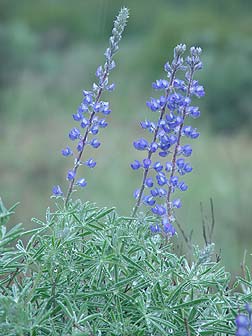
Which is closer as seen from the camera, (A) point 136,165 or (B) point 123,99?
(A) point 136,165

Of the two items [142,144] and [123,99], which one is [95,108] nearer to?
[142,144]

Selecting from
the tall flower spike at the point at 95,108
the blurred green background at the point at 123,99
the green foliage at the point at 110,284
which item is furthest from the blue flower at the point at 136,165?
the blurred green background at the point at 123,99

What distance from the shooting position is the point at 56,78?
65.1 ft

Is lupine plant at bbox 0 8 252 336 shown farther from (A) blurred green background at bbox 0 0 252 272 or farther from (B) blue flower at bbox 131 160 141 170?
(A) blurred green background at bbox 0 0 252 272

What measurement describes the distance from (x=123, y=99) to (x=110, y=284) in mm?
15745

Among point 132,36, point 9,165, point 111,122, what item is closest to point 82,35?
point 132,36

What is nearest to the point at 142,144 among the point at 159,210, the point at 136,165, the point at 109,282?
the point at 136,165

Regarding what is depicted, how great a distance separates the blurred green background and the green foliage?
5.14 meters

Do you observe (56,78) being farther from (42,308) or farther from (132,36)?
Answer: (42,308)

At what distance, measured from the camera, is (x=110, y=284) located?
1.65 metres

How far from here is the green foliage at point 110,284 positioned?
1542 millimetres

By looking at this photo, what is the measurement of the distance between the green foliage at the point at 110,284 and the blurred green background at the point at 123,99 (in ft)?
16.9

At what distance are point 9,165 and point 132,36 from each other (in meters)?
14.3

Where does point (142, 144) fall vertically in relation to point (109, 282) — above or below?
above
